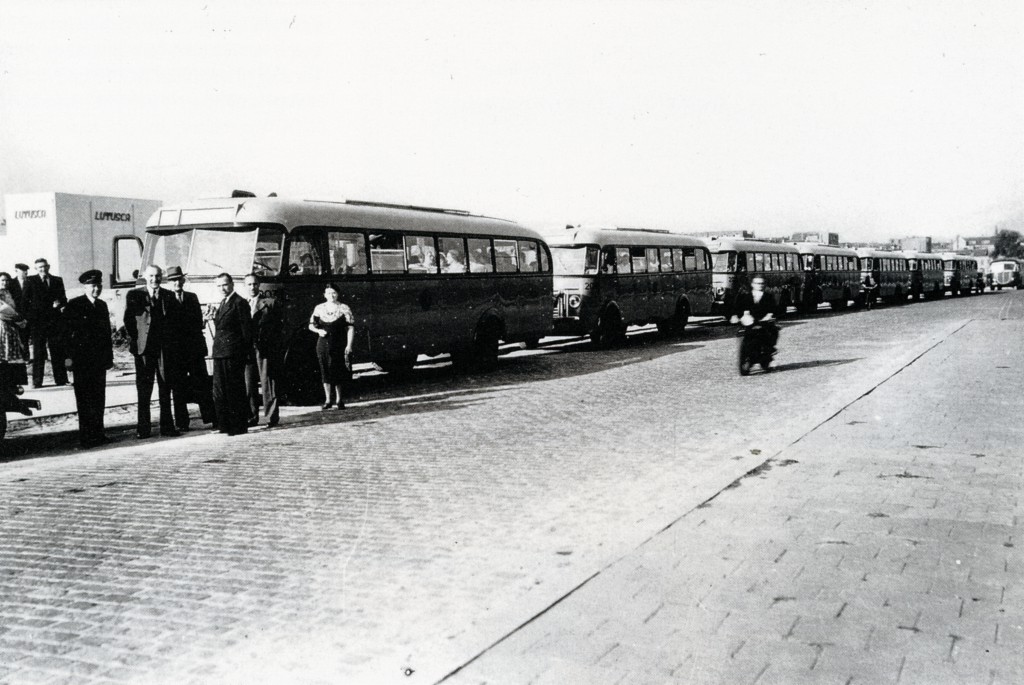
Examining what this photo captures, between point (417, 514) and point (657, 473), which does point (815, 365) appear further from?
point (417, 514)

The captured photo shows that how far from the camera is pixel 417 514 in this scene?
21.2 ft

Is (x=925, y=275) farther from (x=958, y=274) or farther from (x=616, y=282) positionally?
(x=616, y=282)

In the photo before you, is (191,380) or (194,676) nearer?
(194,676)

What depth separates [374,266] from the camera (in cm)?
1459

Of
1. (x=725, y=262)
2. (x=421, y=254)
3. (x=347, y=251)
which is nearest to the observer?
(x=347, y=251)

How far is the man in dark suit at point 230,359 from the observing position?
33.6 feet

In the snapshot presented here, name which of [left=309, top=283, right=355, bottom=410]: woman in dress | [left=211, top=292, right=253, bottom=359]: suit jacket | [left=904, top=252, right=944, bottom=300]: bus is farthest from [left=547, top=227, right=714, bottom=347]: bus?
[left=904, top=252, right=944, bottom=300]: bus

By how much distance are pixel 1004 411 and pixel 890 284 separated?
135 feet

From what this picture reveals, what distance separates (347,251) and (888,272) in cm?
4097

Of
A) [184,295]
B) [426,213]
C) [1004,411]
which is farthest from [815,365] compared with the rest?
[184,295]

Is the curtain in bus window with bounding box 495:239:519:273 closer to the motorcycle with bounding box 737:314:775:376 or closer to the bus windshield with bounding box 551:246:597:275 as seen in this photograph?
the bus windshield with bounding box 551:246:597:275

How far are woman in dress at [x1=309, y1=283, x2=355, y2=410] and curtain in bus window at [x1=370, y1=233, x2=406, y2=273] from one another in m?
2.08

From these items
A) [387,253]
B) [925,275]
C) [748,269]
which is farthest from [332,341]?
[925,275]

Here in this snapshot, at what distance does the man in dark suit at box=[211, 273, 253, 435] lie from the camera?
10250 millimetres
